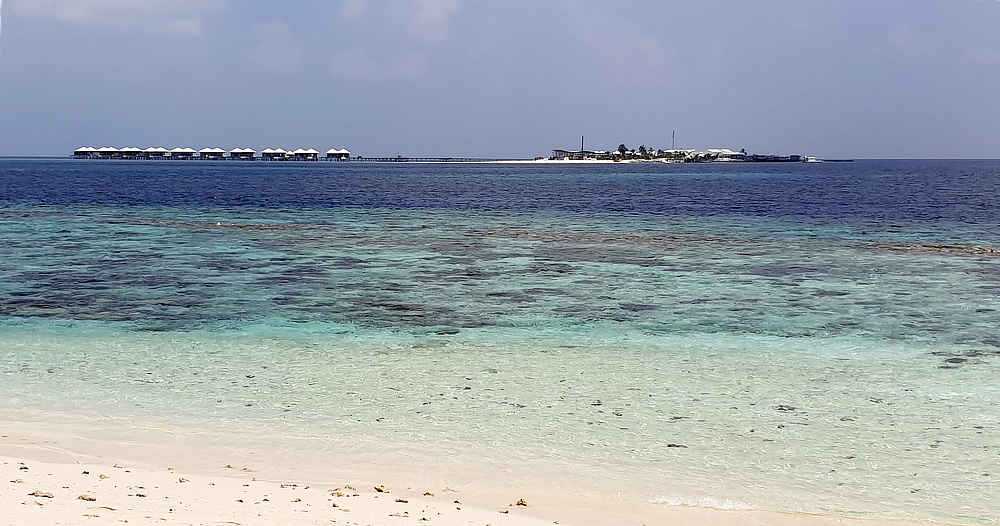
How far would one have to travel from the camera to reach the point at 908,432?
8203 mm

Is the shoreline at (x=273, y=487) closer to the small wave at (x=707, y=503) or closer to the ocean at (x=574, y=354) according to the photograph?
the small wave at (x=707, y=503)

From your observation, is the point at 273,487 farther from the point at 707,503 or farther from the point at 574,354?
the point at 574,354

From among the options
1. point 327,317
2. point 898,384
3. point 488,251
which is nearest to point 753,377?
point 898,384

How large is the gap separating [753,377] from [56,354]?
8645mm

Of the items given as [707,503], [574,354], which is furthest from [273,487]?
[574,354]

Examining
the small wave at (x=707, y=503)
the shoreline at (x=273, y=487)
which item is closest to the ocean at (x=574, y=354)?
the small wave at (x=707, y=503)

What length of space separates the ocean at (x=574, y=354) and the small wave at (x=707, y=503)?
3 centimetres

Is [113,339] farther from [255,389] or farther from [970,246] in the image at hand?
[970,246]

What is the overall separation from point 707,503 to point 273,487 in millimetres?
3145

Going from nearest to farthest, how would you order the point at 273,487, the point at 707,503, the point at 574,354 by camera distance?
1. the point at 273,487
2. the point at 707,503
3. the point at 574,354

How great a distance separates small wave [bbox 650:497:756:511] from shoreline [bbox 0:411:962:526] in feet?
0.05

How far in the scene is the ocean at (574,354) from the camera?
7.50 m

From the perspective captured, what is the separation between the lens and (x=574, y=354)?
1147cm

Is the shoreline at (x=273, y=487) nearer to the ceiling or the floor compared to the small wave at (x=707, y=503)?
nearer to the ceiling
